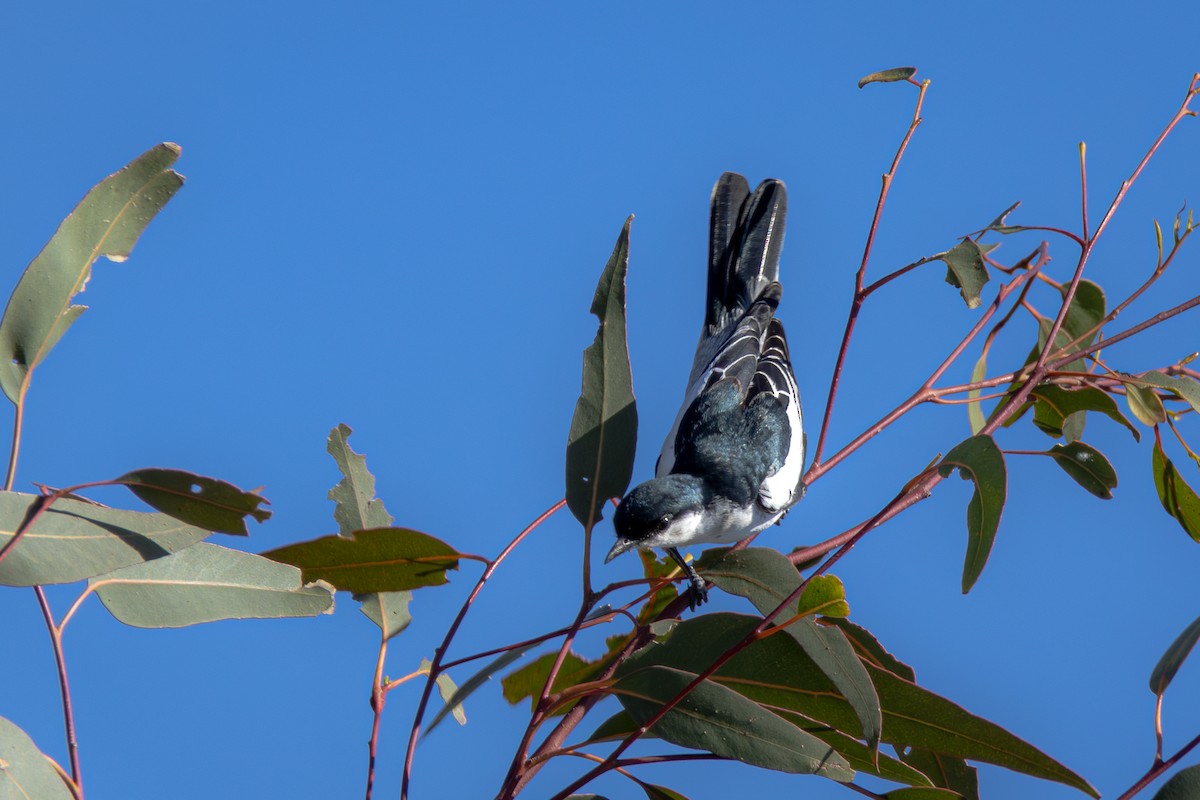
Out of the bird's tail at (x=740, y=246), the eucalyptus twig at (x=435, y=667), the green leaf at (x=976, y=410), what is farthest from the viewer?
the bird's tail at (x=740, y=246)

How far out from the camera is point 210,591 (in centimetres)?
199

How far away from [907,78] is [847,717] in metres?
1.32

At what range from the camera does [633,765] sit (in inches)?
66.7

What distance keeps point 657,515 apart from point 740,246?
1439 mm

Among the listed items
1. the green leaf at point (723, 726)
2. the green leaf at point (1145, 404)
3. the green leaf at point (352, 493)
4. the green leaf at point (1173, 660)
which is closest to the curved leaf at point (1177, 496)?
the green leaf at point (1145, 404)

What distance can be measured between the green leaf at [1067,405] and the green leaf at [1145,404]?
0.32 feet

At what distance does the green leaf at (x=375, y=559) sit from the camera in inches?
77.8

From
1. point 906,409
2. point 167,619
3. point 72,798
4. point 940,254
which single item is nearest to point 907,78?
point 940,254

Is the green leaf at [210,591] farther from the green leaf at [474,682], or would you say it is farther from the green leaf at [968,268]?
the green leaf at [968,268]

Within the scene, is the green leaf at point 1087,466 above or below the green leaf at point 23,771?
above

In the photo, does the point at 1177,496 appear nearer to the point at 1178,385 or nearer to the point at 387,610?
the point at 1178,385

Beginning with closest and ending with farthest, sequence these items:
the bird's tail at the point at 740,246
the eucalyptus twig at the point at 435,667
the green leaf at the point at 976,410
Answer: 1. the eucalyptus twig at the point at 435,667
2. the green leaf at the point at 976,410
3. the bird's tail at the point at 740,246

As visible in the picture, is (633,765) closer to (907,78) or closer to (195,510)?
(195,510)

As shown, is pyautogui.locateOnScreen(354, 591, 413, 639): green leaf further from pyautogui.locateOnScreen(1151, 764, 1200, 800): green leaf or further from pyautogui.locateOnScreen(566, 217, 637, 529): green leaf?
pyautogui.locateOnScreen(1151, 764, 1200, 800): green leaf
